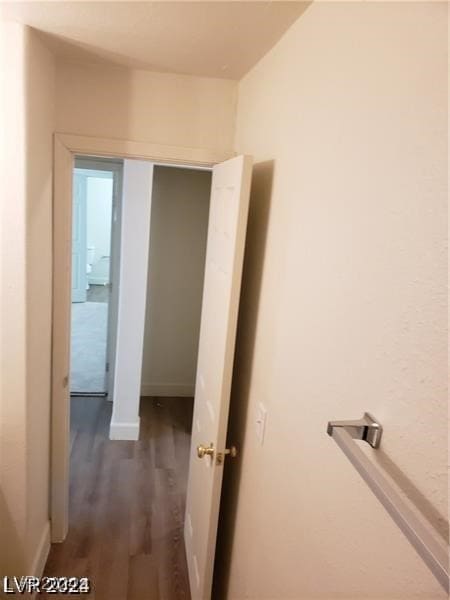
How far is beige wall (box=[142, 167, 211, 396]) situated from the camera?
4.00 metres

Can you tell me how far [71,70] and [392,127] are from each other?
1.65 m

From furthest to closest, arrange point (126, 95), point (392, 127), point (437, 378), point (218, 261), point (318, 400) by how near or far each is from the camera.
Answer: point (126, 95)
point (218, 261)
point (318, 400)
point (392, 127)
point (437, 378)

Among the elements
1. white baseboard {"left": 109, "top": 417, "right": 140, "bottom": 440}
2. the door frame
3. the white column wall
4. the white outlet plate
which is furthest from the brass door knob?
white baseboard {"left": 109, "top": 417, "right": 140, "bottom": 440}

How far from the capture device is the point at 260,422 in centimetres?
144

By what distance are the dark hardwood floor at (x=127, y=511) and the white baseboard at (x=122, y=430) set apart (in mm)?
55

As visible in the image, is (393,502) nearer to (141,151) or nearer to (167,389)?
(141,151)

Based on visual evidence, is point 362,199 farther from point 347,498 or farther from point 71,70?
point 71,70

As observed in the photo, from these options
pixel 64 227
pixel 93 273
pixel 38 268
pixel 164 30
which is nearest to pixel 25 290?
pixel 38 268

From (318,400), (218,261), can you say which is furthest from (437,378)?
(218,261)

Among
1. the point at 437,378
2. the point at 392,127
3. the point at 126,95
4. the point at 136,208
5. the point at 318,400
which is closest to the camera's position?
the point at 437,378

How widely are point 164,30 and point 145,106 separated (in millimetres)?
554

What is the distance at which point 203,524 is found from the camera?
180 cm

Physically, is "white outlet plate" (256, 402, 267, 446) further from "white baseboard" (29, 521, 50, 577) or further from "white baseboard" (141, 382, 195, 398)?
"white baseboard" (141, 382, 195, 398)

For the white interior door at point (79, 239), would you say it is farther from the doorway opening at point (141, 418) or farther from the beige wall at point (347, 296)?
the beige wall at point (347, 296)
